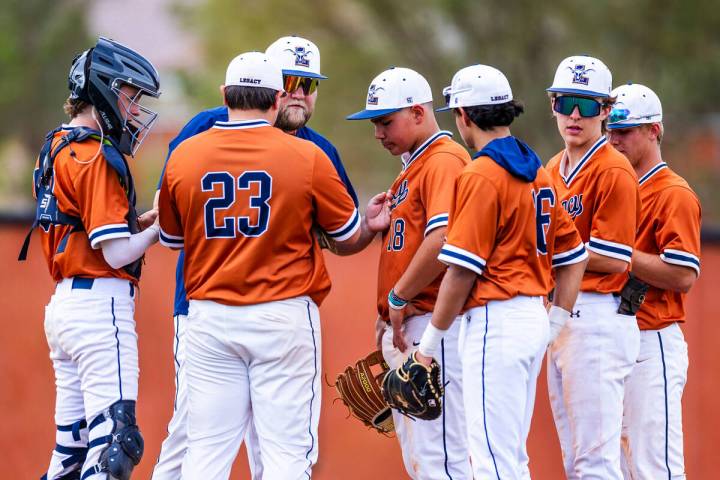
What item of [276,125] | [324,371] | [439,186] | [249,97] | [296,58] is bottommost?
[324,371]

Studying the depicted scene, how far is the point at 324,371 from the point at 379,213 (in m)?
1.76

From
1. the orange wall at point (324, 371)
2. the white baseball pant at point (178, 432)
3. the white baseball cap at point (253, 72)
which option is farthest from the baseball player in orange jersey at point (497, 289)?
the orange wall at point (324, 371)

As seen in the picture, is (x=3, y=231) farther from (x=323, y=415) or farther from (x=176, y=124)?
(x=176, y=124)

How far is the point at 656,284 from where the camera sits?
5.57m

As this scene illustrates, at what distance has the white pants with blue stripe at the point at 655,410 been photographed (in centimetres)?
554

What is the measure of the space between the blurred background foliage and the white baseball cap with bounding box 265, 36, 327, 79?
14991 mm

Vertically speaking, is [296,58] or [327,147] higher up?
[296,58]

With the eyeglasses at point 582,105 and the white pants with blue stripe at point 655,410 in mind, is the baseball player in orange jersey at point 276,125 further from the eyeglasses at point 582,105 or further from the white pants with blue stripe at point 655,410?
the white pants with blue stripe at point 655,410

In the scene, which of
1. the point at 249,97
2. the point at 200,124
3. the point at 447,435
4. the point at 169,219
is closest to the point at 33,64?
the point at 200,124

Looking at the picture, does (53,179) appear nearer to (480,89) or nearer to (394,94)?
(394,94)

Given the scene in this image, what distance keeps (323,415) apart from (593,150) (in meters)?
2.55

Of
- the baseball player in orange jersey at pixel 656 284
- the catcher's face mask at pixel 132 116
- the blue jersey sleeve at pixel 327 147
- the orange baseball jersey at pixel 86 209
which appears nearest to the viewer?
the orange baseball jersey at pixel 86 209

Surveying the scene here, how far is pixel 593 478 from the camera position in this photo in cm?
536

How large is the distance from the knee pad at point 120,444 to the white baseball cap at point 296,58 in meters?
1.94
